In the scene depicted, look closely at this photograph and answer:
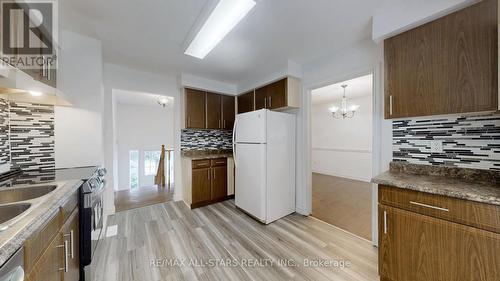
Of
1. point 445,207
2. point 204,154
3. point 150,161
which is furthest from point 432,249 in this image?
point 150,161

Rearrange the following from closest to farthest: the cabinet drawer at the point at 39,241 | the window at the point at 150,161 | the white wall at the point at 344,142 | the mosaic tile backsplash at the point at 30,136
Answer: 1. the cabinet drawer at the point at 39,241
2. the mosaic tile backsplash at the point at 30,136
3. the white wall at the point at 344,142
4. the window at the point at 150,161

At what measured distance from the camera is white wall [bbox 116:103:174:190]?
213 inches

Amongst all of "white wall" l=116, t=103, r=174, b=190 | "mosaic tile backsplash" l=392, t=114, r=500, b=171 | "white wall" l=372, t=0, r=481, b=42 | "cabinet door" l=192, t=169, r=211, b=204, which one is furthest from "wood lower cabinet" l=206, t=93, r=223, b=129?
"mosaic tile backsplash" l=392, t=114, r=500, b=171

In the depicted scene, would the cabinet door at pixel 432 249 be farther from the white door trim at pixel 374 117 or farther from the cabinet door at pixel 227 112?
the cabinet door at pixel 227 112

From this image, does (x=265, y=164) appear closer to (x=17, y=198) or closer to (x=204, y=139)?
(x=204, y=139)

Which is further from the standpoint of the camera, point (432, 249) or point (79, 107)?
point (79, 107)

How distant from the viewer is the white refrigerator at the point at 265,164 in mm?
2451

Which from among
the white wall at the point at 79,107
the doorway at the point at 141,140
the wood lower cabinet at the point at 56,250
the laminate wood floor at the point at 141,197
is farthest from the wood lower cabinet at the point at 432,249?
the doorway at the point at 141,140

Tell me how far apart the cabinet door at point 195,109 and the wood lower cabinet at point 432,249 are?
2.92 m

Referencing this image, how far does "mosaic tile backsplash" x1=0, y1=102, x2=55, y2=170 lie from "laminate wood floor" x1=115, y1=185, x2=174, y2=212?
4.68 ft

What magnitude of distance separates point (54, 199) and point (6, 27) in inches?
38.8

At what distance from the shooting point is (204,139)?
3.75m

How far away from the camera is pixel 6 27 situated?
967mm

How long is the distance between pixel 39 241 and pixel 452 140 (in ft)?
9.15
